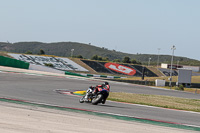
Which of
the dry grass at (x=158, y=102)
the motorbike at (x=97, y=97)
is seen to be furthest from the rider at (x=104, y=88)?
the dry grass at (x=158, y=102)

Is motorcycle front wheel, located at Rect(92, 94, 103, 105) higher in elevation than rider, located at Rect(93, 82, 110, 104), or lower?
lower

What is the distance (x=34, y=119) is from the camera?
1012 centimetres

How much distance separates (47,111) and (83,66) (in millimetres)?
64340

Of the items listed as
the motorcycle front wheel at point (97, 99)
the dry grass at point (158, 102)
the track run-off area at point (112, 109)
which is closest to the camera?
the track run-off area at point (112, 109)

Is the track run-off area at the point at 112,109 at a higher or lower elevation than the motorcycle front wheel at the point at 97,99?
lower

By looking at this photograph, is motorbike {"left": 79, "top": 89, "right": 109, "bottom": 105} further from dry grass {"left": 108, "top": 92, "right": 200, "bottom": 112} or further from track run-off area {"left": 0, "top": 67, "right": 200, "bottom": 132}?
dry grass {"left": 108, "top": 92, "right": 200, "bottom": 112}

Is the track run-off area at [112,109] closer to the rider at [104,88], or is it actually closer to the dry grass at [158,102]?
the rider at [104,88]

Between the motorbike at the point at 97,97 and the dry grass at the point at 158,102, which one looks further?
the dry grass at the point at 158,102

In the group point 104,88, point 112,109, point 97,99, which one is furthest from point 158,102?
point 112,109

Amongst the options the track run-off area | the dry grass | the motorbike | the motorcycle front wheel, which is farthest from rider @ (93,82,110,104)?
the dry grass

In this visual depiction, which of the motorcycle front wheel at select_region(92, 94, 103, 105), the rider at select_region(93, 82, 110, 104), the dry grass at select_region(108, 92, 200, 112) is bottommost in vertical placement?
the dry grass at select_region(108, 92, 200, 112)

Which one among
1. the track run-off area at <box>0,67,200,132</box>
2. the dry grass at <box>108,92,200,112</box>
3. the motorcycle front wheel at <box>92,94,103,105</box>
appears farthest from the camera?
the dry grass at <box>108,92,200,112</box>

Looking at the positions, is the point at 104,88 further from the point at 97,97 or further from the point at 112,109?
the point at 112,109

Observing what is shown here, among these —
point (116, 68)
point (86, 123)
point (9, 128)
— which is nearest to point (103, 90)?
point (86, 123)
